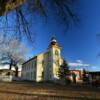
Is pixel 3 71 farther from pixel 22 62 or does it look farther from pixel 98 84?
pixel 98 84

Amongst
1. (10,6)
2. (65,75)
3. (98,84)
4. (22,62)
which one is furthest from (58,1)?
(22,62)

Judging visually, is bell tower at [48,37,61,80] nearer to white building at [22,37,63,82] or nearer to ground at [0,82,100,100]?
white building at [22,37,63,82]

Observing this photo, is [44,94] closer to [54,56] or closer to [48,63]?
Result: [54,56]

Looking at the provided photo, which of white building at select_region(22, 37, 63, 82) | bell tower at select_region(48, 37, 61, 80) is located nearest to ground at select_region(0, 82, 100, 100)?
bell tower at select_region(48, 37, 61, 80)

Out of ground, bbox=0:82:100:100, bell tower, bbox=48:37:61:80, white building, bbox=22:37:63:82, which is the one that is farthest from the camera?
white building, bbox=22:37:63:82

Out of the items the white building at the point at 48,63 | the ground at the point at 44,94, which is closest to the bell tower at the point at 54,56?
the white building at the point at 48,63

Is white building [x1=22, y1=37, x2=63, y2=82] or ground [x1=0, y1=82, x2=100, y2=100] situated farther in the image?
white building [x1=22, y1=37, x2=63, y2=82]

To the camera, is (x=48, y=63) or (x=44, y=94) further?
(x=48, y=63)

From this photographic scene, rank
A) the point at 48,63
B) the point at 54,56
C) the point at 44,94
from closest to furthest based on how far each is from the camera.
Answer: the point at 44,94, the point at 54,56, the point at 48,63

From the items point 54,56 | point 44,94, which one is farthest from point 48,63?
point 44,94

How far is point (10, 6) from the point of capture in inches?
235

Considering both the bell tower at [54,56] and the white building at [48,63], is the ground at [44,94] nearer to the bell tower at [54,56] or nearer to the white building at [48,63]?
the bell tower at [54,56]

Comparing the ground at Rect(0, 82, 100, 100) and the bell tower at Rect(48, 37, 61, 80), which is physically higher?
the bell tower at Rect(48, 37, 61, 80)

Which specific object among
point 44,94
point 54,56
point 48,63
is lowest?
point 44,94
